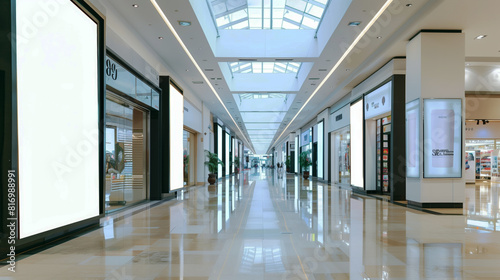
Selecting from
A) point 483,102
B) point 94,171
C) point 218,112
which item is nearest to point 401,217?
point 94,171

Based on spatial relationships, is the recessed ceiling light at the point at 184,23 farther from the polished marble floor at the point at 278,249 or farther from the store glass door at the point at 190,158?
A: the store glass door at the point at 190,158

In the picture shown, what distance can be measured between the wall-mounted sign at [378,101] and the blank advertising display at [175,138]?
6.99m

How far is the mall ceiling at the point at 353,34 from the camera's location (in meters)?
7.39

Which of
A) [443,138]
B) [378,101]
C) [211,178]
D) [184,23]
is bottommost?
[211,178]

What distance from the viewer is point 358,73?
13.0 m

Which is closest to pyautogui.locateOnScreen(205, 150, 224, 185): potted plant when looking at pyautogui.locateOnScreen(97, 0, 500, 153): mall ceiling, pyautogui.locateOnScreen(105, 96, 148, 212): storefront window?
pyautogui.locateOnScreen(97, 0, 500, 153): mall ceiling

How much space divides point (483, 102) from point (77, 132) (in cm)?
2008

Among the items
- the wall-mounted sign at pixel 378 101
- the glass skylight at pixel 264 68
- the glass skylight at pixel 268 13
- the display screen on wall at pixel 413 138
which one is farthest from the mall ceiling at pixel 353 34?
the display screen on wall at pixel 413 138

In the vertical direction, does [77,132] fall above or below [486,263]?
above

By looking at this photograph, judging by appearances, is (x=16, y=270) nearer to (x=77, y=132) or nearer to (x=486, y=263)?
(x=77, y=132)

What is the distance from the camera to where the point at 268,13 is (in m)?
11.2

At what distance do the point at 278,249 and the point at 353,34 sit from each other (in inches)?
259

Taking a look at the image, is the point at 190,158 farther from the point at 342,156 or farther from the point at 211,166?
the point at 342,156

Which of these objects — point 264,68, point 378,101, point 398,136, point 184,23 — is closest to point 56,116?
point 184,23
